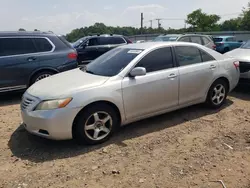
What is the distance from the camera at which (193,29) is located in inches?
1873

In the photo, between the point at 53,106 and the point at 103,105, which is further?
the point at 103,105

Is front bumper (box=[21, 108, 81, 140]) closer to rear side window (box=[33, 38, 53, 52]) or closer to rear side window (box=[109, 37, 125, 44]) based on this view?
rear side window (box=[33, 38, 53, 52])

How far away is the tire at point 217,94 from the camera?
5.51m

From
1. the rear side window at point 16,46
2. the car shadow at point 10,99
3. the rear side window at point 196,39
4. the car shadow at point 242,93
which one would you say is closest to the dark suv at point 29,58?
the rear side window at point 16,46

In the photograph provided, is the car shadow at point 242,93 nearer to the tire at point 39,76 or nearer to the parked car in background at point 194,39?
the tire at point 39,76

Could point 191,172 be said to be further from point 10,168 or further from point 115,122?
point 10,168

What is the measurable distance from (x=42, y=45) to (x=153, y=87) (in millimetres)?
3891

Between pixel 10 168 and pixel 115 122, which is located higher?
pixel 115 122

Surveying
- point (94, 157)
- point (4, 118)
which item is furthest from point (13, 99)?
point (94, 157)

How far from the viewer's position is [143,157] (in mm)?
3752

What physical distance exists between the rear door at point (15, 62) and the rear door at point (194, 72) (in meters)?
3.85

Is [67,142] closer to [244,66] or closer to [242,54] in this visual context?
[244,66]

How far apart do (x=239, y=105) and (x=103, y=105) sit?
11.4 feet

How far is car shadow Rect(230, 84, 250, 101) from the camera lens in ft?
21.9
